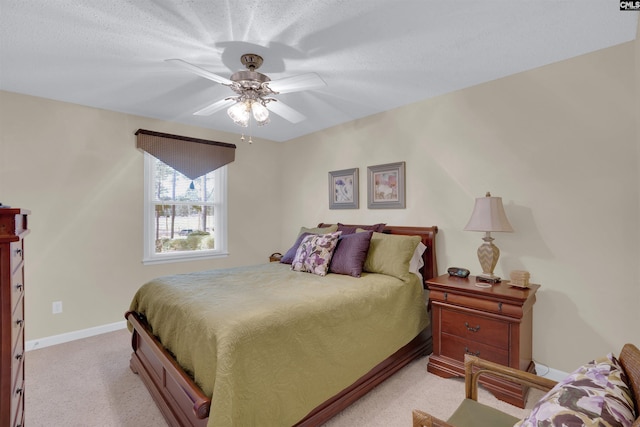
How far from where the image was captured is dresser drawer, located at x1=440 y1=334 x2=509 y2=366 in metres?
2.15

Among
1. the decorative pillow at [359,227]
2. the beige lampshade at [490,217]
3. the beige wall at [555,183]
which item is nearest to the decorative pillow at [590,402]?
the beige lampshade at [490,217]

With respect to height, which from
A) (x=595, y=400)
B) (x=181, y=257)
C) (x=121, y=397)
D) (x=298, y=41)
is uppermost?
(x=298, y=41)

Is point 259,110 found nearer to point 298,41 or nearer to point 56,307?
point 298,41

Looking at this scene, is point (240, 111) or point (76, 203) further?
point (76, 203)

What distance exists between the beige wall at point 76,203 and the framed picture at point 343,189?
6.66ft

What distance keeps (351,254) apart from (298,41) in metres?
1.78

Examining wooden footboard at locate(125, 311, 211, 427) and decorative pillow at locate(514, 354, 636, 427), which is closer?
decorative pillow at locate(514, 354, 636, 427)

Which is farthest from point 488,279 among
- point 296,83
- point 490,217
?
point 296,83

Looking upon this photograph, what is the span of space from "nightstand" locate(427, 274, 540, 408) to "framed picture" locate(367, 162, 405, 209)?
3.55ft

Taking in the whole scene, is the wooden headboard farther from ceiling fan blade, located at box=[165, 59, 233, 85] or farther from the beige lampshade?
ceiling fan blade, located at box=[165, 59, 233, 85]

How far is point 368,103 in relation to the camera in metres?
3.21

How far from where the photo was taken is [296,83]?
212 cm

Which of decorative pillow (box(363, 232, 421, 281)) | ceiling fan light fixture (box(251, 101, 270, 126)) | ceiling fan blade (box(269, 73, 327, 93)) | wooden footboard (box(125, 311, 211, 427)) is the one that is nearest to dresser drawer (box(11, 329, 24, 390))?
wooden footboard (box(125, 311, 211, 427))

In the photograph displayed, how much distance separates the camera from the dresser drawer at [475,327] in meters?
2.15
